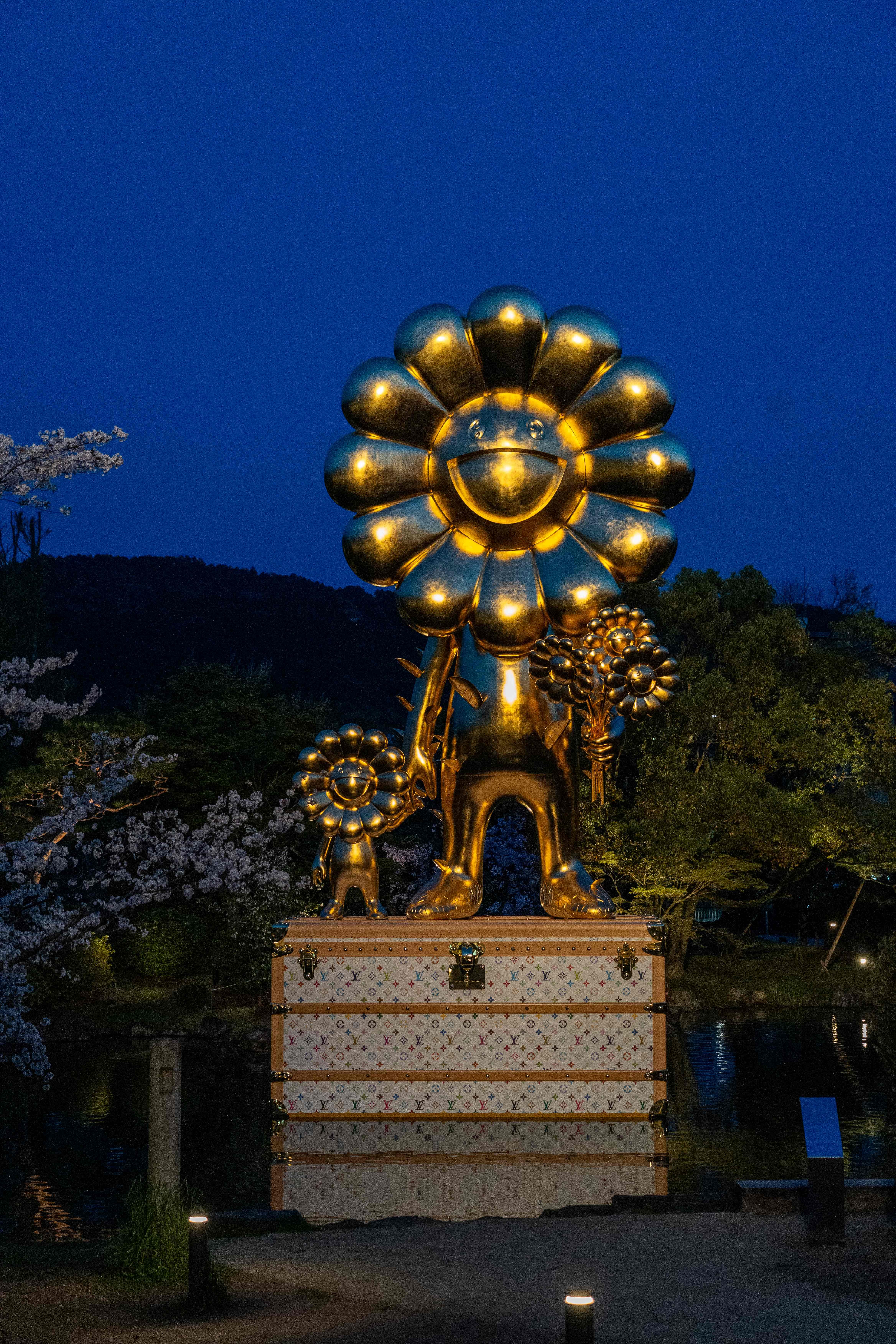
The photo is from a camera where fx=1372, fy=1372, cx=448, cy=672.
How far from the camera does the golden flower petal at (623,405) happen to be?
350 inches

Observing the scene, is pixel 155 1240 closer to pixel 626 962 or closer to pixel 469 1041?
pixel 469 1041

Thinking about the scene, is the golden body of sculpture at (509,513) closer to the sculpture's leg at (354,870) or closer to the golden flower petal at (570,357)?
the golden flower petal at (570,357)

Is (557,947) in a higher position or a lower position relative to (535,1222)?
higher

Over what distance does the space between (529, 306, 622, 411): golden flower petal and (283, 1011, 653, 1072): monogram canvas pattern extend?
12.9 ft

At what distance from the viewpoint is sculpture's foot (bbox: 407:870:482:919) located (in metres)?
8.86

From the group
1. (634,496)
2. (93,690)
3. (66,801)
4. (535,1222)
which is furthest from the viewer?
(93,690)

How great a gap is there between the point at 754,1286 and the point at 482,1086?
3545 mm

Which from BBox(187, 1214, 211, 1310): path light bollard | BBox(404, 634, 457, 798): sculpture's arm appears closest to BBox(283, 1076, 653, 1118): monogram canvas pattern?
BBox(404, 634, 457, 798): sculpture's arm

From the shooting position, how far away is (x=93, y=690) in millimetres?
14938

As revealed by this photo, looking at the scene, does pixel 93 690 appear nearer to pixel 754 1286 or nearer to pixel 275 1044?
pixel 275 1044

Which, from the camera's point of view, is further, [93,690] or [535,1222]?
[93,690]

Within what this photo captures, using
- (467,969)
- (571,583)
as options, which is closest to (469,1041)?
(467,969)

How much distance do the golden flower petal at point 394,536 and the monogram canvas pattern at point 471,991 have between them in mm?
2578

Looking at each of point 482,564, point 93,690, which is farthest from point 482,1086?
point 93,690
